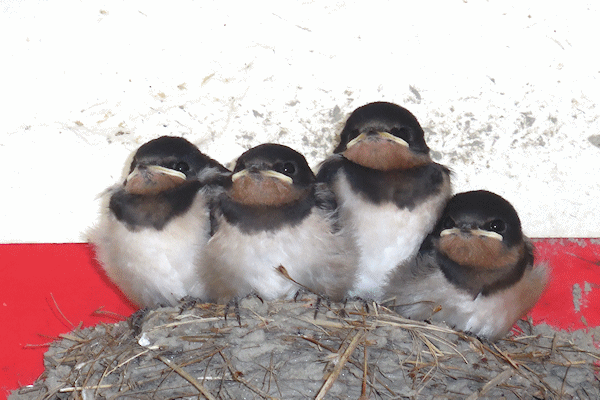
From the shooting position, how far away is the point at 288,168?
100.0 inches

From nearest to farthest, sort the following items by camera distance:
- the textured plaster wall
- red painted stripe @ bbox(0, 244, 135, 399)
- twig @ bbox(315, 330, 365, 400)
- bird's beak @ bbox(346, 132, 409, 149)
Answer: twig @ bbox(315, 330, 365, 400) → bird's beak @ bbox(346, 132, 409, 149) → red painted stripe @ bbox(0, 244, 135, 399) → the textured plaster wall

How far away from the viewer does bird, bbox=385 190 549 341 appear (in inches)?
98.5

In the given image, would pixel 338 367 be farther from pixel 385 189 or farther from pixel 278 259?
pixel 385 189

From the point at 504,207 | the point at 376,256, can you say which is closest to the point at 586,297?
the point at 504,207

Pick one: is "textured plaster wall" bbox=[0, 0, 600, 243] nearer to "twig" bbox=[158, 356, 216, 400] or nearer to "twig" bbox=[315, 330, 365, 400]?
"twig" bbox=[158, 356, 216, 400]

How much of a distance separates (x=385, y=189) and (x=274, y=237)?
44 centimetres

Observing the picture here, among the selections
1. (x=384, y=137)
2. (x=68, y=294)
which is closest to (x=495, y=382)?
(x=384, y=137)

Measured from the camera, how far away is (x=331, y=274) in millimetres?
2570

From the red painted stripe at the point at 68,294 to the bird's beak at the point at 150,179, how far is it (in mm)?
639

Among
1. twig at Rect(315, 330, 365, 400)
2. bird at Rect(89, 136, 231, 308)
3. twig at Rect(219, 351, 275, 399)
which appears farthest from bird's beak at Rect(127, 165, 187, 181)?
twig at Rect(315, 330, 365, 400)

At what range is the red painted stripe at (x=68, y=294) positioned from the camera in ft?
9.50

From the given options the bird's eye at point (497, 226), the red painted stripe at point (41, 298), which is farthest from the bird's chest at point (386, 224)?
the red painted stripe at point (41, 298)

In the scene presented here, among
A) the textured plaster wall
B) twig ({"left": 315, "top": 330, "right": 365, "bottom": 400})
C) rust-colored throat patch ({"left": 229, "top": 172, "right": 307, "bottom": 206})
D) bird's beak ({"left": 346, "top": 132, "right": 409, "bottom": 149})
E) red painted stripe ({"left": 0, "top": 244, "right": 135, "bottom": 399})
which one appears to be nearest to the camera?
twig ({"left": 315, "top": 330, "right": 365, "bottom": 400})

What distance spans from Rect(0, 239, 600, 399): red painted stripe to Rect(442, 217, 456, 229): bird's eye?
27.3 inches
